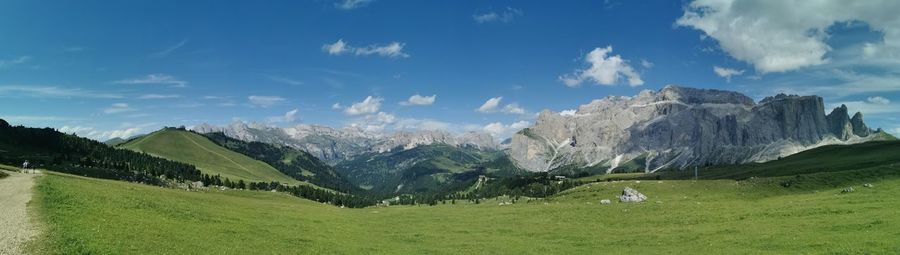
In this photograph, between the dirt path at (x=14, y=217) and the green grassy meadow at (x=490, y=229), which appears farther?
the green grassy meadow at (x=490, y=229)

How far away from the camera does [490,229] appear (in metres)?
67.5

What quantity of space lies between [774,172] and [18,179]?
8745 inches

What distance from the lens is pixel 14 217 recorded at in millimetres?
39625

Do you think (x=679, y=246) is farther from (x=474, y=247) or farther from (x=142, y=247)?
(x=142, y=247)

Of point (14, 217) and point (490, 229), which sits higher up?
point (14, 217)

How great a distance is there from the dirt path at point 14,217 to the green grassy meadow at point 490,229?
48.8 inches

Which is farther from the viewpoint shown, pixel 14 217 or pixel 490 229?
pixel 490 229

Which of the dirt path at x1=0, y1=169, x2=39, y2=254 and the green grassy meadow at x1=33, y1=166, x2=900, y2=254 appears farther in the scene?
the green grassy meadow at x1=33, y1=166, x2=900, y2=254

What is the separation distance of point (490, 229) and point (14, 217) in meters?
48.1

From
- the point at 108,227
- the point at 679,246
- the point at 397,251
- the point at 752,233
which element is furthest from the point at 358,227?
the point at 752,233

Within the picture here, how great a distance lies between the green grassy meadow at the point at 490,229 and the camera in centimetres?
3900

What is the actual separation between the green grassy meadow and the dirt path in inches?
48.8

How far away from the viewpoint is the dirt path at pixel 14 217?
32.6 m

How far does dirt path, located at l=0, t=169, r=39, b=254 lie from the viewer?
3259 cm
